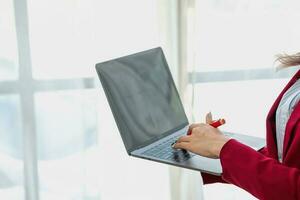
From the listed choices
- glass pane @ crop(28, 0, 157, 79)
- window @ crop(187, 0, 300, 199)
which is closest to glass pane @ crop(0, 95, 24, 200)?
glass pane @ crop(28, 0, 157, 79)

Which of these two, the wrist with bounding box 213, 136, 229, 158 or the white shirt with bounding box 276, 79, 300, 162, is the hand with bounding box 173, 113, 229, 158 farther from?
the white shirt with bounding box 276, 79, 300, 162

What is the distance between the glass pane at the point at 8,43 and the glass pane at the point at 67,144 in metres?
0.15

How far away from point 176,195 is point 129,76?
0.98m

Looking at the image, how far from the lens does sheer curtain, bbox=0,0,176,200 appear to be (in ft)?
5.82

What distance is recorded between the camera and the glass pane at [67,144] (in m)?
1.87

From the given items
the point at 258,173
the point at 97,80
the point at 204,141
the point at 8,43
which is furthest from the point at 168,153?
the point at 8,43

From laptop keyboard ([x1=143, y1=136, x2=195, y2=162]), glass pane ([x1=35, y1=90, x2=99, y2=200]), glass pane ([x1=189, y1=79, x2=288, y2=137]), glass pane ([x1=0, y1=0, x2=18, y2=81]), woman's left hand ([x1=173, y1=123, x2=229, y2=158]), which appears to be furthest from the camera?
glass pane ([x1=189, y1=79, x2=288, y2=137])

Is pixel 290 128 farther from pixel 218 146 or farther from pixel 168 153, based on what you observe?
pixel 168 153

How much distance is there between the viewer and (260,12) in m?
1.96

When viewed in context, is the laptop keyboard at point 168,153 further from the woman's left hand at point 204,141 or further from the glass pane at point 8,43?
the glass pane at point 8,43

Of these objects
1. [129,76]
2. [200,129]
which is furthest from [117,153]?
A: [200,129]

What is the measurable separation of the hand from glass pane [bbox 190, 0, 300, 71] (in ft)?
3.38

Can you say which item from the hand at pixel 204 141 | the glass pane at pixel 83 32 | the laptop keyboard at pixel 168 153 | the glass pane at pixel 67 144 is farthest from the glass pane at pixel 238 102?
the hand at pixel 204 141

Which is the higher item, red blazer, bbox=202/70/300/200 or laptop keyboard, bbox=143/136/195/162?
red blazer, bbox=202/70/300/200
